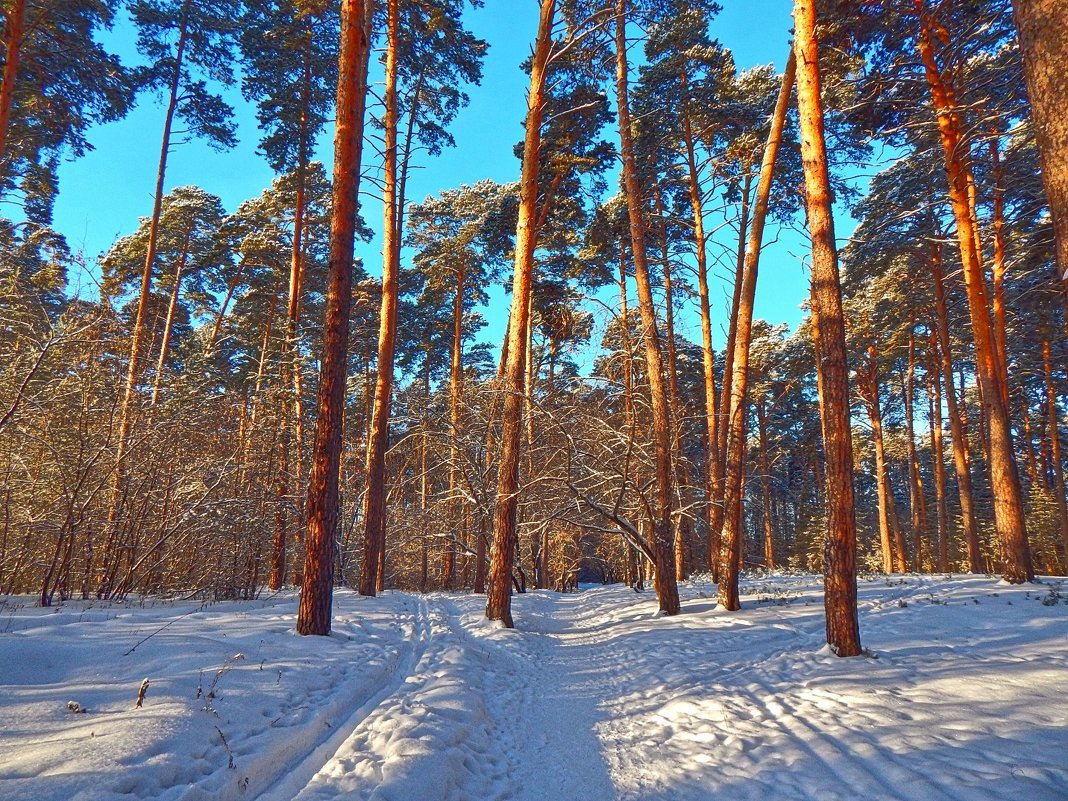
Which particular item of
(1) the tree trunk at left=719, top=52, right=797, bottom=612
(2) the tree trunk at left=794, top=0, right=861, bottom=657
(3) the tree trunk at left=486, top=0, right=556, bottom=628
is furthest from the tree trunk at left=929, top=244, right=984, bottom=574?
(3) the tree trunk at left=486, top=0, right=556, bottom=628

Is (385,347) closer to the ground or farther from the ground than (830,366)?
farther from the ground

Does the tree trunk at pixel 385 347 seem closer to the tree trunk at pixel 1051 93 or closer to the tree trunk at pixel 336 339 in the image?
the tree trunk at pixel 336 339

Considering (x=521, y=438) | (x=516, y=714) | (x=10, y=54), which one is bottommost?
(x=516, y=714)

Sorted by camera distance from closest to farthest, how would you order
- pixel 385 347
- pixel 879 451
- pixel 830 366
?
pixel 830 366, pixel 385 347, pixel 879 451

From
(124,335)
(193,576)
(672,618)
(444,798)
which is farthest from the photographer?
(193,576)

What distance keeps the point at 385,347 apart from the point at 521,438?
424cm

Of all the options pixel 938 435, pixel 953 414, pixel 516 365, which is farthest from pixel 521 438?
pixel 938 435

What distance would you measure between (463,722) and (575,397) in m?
12.9

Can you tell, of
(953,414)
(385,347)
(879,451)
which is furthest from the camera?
(879,451)

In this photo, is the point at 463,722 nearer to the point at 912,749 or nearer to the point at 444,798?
the point at 444,798

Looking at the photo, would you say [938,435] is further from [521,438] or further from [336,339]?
[336,339]

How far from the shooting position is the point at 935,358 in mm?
20312

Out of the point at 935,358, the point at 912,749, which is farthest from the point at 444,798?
the point at 935,358

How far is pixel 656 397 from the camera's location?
34.5 ft
